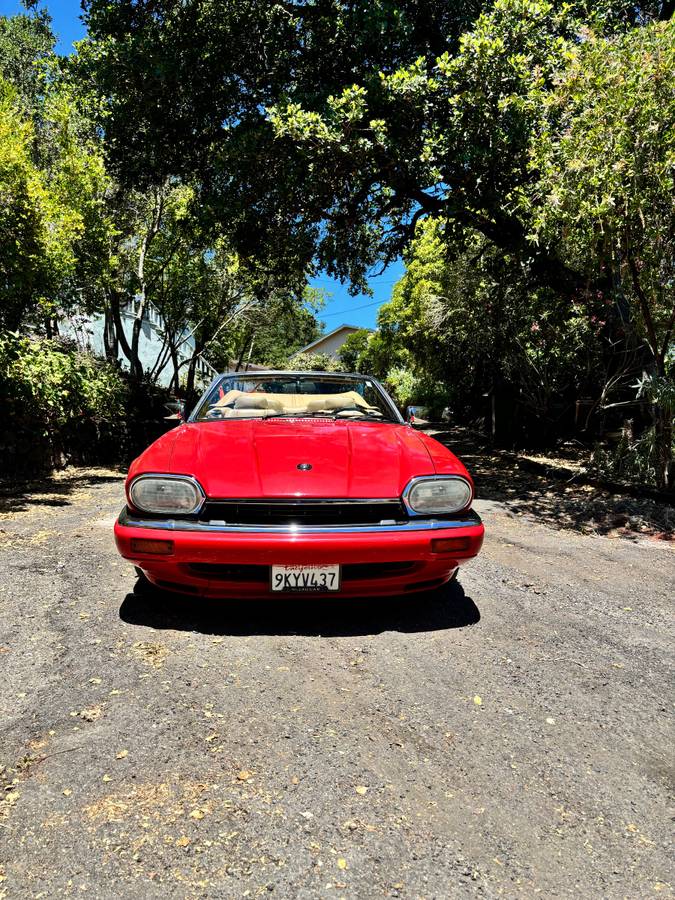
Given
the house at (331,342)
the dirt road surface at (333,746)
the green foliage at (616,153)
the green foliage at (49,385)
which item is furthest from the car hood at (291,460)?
the house at (331,342)

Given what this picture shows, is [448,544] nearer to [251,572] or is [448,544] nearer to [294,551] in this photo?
[294,551]

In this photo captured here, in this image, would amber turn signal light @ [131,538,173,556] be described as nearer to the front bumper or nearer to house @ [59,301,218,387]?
the front bumper

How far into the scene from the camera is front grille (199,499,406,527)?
2704mm

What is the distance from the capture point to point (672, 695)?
2.46 metres

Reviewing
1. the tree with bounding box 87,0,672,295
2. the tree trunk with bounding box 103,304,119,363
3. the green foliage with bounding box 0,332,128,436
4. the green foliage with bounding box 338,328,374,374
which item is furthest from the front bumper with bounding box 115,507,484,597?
the green foliage with bounding box 338,328,374,374

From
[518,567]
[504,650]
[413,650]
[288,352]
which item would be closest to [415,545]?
[413,650]

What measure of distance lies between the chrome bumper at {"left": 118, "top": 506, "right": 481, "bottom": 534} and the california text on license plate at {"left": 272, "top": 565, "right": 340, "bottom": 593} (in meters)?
0.17

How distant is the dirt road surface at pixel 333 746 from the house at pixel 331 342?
58374mm

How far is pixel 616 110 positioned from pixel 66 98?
9721 millimetres

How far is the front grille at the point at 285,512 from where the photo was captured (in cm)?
270

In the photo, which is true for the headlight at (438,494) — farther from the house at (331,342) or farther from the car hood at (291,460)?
the house at (331,342)

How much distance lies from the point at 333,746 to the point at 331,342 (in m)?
62.4

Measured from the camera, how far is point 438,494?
2.89 metres

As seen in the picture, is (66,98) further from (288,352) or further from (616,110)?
(288,352)
